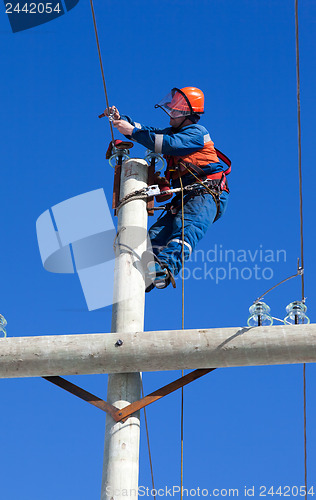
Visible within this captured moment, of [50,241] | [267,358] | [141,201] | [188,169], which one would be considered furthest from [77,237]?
[267,358]

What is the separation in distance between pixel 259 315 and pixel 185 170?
6.96 ft

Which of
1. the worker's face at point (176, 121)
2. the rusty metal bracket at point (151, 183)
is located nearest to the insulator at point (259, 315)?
the rusty metal bracket at point (151, 183)

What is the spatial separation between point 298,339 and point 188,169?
7.78ft

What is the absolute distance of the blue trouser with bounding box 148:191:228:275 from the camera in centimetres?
589

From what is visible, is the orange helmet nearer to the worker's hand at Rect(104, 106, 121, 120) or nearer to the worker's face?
the worker's face

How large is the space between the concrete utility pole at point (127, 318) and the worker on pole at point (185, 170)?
0.27 m

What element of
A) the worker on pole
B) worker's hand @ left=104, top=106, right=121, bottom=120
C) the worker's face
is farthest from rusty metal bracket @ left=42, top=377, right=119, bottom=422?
the worker's face

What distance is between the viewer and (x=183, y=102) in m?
6.94

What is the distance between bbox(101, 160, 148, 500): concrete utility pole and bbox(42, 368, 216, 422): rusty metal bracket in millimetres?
44

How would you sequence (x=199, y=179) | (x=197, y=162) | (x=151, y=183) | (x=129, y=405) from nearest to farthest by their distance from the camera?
(x=129, y=405)
(x=151, y=183)
(x=199, y=179)
(x=197, y=162)

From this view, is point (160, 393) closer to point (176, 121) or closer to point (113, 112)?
point (113, 112)

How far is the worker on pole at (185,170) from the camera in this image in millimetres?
6169

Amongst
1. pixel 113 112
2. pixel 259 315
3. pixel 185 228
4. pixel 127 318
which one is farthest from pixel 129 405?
pixel 113 112

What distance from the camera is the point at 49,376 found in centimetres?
491
